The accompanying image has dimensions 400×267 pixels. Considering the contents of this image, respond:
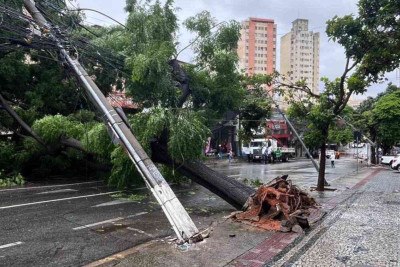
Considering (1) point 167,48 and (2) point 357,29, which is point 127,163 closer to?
(1) point 167,48

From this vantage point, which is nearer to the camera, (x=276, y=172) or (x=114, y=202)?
(x=114, y=202)

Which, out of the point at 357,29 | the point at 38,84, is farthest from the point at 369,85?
the point at 38,84

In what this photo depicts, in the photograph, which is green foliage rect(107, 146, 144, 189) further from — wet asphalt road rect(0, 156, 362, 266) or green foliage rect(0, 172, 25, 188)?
green foliage rect(0, 172, 25, 188)

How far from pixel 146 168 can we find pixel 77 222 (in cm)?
263

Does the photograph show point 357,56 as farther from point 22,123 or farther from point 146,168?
point 22,123

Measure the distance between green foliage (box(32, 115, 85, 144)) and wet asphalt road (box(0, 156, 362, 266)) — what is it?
7.03 ft

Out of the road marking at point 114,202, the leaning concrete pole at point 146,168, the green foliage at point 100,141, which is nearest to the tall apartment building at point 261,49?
the green foliage at point 100,141

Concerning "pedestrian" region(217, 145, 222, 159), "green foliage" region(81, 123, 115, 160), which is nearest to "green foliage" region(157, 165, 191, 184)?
"green foliage" region(81, 123, 115, 160)

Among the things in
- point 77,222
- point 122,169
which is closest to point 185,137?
point 122,169

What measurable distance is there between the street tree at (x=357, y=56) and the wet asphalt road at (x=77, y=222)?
5715mm

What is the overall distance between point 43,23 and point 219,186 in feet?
21.8

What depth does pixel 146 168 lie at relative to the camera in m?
8.17

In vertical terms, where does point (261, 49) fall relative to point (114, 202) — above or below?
above

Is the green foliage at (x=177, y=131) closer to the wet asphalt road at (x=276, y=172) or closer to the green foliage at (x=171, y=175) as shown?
the green foliage at (x=171, y=175)
